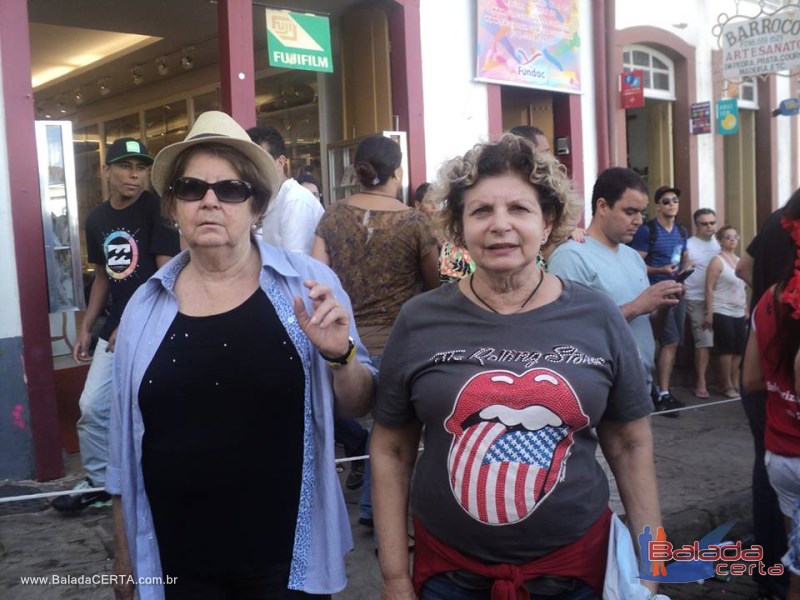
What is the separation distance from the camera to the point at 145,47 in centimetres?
1016

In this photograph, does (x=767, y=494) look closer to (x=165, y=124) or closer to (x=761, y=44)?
(x=761, y=44)

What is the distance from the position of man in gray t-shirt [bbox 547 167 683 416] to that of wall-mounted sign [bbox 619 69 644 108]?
→ 18.6 feet

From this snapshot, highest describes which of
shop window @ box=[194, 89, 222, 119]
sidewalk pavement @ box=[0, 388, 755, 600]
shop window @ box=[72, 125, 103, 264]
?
shop window @ box=[194, 89, 222, 119]

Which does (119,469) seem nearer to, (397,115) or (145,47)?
(397,115)

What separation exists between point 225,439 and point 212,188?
73 cm

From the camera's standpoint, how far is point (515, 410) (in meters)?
2.10

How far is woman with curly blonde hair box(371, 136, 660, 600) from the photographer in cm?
212

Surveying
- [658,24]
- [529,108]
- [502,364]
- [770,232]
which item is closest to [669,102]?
[658,24]

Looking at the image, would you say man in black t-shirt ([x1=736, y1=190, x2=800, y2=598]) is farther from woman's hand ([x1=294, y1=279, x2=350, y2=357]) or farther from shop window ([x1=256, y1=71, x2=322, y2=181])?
shop window ([x1=256, y1=71, x2=322, y2=181])

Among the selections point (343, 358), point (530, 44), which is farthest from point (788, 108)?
point (343, 358)

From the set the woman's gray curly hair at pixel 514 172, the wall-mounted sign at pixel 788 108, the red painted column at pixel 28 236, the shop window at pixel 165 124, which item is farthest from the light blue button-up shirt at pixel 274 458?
the wall-mounted sign at pixel 788 108

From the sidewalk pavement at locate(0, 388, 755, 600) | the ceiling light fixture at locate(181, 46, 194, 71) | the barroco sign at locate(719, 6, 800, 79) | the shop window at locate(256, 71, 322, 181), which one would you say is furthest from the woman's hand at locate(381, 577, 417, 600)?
the barroco sign at locate(719, 6, 800, 79)

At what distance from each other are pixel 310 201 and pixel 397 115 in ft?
10.2

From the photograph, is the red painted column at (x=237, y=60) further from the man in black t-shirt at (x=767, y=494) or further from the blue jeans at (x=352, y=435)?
the man in black t-shirt at (x=767, y=494)
